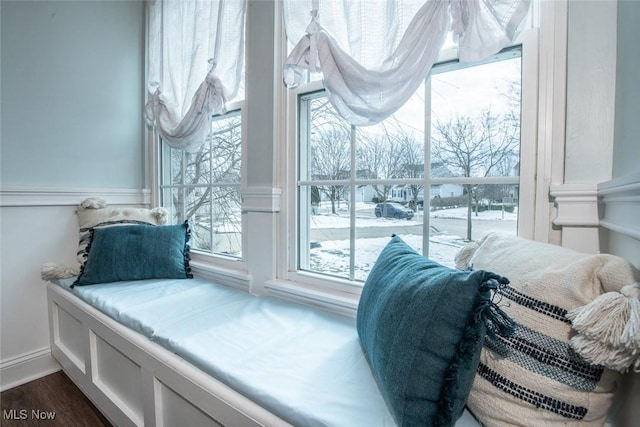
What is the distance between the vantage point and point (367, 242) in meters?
1.23

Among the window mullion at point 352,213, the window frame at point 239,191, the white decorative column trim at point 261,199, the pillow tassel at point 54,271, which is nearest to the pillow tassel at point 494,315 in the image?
the window mullion at point 352,213

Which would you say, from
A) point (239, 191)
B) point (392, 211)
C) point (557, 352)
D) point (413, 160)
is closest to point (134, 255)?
point (239, 191)

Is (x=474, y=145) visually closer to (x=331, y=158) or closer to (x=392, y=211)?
(x=392, y=211)

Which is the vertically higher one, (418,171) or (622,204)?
(418,171)

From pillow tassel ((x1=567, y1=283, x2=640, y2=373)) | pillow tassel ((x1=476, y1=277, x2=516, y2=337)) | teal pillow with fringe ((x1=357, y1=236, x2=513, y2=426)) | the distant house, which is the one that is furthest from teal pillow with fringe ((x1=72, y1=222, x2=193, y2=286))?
pillow tassel ((x1=567, y1=283, x2=640, y2=373))

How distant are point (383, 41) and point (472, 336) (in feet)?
3.12

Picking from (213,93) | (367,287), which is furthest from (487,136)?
(213,93)

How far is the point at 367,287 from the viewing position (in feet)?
2.90

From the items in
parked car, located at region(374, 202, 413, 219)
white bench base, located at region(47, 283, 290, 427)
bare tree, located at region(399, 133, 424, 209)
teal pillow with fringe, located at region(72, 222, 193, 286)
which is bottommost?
white bench base, located at region(47, 283, 290, 427)

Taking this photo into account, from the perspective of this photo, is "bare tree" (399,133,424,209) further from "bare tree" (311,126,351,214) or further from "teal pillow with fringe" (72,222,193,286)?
"teal pillow with fringe" (72,222,193,286)

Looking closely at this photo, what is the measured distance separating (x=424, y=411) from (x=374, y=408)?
0.46 ft

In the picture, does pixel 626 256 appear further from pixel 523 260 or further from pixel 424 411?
pixel 424 411

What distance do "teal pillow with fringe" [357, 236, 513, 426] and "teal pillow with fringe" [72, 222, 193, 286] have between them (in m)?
1.41

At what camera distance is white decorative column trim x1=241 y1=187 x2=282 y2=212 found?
1.38 metres
